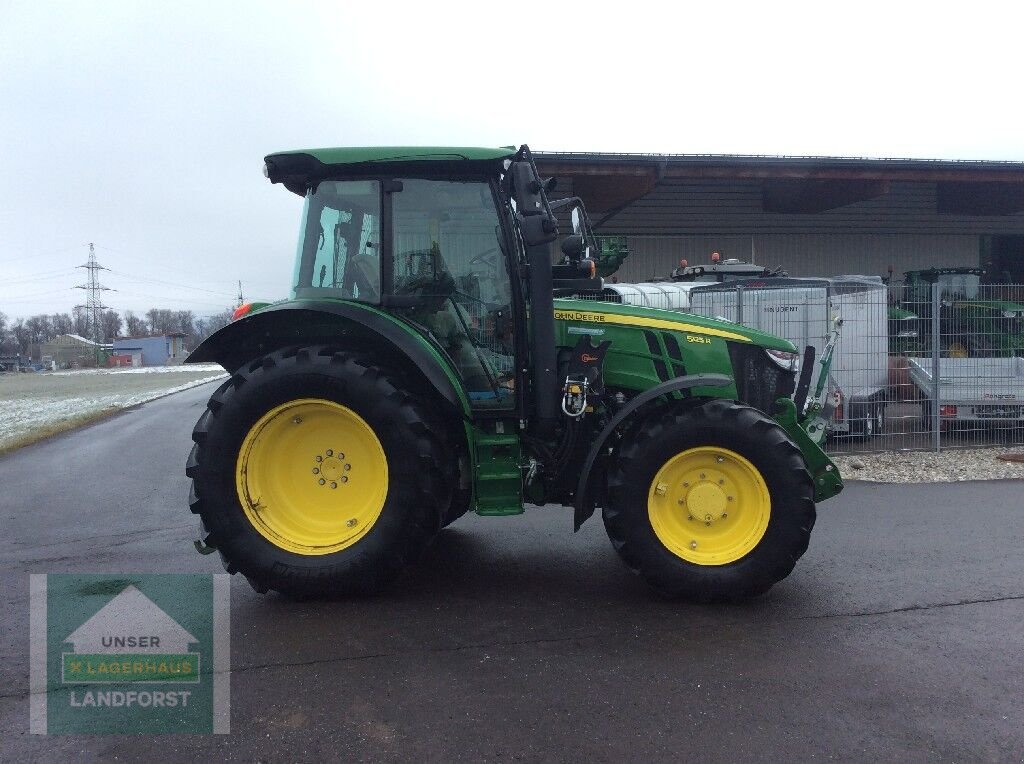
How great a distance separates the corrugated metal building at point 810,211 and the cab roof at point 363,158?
10758 millimetres

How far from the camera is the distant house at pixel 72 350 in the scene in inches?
3012

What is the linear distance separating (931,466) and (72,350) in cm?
9617

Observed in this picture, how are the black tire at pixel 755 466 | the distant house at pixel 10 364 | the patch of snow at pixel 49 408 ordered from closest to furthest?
1. the black tire at pixel 755 466
2. the patch of snow at pixel 49 408
3. the distant house at pixel 10 364

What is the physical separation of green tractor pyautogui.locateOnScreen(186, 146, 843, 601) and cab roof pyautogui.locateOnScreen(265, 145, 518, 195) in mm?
12

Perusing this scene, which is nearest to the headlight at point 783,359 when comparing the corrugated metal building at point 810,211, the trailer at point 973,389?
the trailer at point 973,389

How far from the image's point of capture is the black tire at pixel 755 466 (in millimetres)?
3943

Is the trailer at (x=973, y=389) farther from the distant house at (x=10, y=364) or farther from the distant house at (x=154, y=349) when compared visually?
the distant house at (x=154, y=349)

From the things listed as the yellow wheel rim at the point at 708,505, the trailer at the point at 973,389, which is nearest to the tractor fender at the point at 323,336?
the yellow wheel rim at the point at 708,505

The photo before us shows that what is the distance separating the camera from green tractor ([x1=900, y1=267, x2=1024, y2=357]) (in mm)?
8375

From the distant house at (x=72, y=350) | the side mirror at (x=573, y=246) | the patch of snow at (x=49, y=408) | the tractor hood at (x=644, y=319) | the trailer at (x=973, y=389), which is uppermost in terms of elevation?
the distant house at (x=72, y=350)

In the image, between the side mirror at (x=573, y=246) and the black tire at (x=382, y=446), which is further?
the side mirror at (x=573, y=246)

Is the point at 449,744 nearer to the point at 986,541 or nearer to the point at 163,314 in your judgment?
the point at 986,541

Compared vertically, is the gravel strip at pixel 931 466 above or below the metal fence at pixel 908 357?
below

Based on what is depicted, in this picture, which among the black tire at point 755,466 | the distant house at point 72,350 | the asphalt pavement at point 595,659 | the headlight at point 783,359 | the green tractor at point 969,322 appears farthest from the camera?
the distant house at point 72,350
